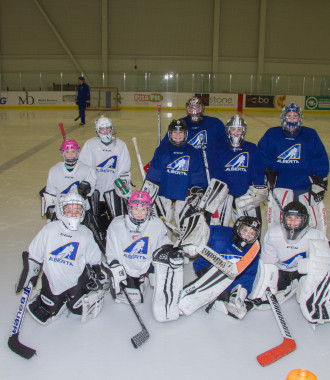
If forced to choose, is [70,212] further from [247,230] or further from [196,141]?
[196,141]

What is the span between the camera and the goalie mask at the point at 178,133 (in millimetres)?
3508

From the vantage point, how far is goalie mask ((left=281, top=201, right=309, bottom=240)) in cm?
281

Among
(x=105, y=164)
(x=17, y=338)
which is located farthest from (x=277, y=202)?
(x=17, y=338)

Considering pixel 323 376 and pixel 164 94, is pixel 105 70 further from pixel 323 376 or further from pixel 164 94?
pixel 323 376

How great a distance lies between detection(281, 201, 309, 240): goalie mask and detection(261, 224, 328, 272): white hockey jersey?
0.08m

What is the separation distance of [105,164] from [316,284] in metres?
2.24

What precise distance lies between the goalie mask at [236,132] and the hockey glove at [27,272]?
1897 mm

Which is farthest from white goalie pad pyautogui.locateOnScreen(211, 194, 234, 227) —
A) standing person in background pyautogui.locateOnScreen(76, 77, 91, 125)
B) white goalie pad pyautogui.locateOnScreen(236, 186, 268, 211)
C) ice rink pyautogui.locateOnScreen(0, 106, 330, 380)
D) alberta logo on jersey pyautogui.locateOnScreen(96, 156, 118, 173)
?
standing person in background pyautogui.locateOnScreen(76, 77, 91, 125)

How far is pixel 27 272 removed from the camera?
8.54 feet

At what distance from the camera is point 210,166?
379 centimetres

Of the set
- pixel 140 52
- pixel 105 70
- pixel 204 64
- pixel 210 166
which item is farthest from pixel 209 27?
pixel 210 166

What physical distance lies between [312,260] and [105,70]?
19.9 metres

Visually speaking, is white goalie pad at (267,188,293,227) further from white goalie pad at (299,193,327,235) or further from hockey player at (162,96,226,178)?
hockey player at (162,96,226,178)

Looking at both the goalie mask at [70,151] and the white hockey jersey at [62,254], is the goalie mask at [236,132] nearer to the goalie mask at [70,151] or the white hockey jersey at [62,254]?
the goalie mask at [70,151]
